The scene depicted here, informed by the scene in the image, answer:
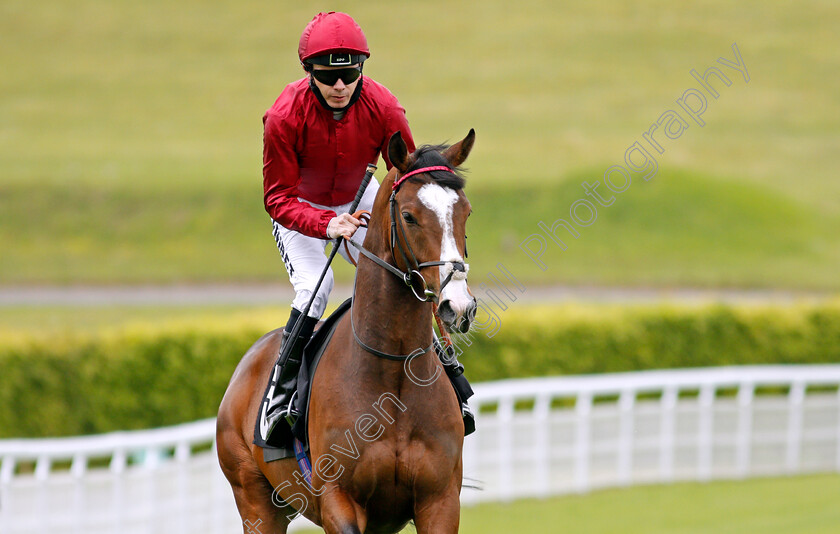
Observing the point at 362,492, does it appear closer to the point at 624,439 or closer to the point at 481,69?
the point at 624,439

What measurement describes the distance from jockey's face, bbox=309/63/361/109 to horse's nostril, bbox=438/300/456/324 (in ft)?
3.97

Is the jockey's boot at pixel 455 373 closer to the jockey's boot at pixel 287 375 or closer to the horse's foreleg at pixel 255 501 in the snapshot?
the jockey's boot at pixel 287 375

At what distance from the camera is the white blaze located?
10.8 feet

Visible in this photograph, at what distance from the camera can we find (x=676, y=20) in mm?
37719

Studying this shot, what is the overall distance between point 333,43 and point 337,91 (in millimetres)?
193

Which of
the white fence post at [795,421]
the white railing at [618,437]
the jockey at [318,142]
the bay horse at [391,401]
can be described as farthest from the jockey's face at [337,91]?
the white fence post at [795,421]

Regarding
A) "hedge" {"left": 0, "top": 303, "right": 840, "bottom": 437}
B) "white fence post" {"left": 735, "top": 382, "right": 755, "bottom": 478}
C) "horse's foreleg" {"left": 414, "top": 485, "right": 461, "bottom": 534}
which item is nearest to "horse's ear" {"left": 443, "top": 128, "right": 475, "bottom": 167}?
"horse's foreleg" {"left": 414, "top": 485, "right": 461, "bottom": 534}

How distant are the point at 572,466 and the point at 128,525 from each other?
4.49 m

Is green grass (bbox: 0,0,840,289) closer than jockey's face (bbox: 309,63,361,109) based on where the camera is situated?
No

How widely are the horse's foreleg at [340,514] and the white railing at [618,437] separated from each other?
166 inches

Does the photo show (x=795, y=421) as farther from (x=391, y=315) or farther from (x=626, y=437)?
(x=391, y=315)

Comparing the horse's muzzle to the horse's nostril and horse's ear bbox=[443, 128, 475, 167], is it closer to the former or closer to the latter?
the horse's nostril

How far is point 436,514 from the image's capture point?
12.5ft

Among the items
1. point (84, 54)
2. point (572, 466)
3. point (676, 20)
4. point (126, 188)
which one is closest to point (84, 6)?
point (84, 54)
